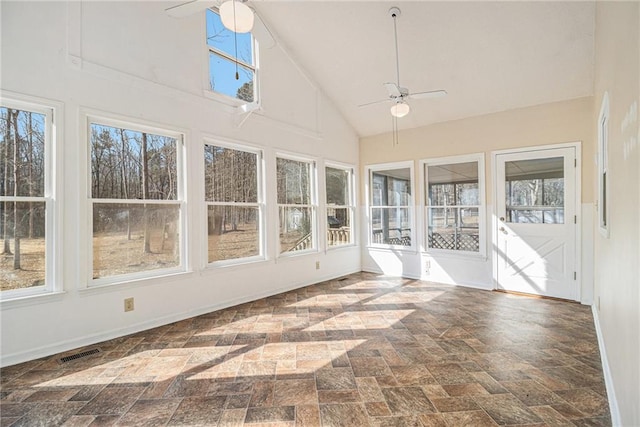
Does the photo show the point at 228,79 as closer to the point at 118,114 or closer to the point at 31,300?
the point at 118,114

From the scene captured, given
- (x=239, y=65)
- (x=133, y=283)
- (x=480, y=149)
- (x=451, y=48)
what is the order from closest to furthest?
(x=133, y=283) < (x=451, y=48) < (x=239, y=65) < (x=480, y=149)

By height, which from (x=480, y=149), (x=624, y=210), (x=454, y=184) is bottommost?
(x=624, y=210)

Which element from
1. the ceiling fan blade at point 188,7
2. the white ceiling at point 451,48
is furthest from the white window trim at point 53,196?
the white ceiling at point 451,48

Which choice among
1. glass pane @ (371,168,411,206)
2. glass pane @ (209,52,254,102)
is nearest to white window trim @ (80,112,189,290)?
glass pane @ (209,52,254,102)

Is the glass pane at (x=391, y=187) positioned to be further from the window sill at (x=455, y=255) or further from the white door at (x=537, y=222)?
the white door at (x=537, y=222)

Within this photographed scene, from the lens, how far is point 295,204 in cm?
520

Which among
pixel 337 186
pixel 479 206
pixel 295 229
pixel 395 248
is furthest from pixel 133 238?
pixel 479 206

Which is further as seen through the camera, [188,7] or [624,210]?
[188,7]

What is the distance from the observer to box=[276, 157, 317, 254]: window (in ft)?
16.4

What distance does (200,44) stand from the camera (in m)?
3.89

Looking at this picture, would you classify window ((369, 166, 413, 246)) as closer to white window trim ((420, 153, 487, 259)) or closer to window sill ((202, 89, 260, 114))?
white window trim ((420, 153, 487, 259))

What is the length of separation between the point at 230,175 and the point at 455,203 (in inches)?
145

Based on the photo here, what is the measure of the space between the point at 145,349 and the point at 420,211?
4.57 meters

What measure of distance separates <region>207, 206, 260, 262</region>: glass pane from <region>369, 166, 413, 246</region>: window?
268 cm
